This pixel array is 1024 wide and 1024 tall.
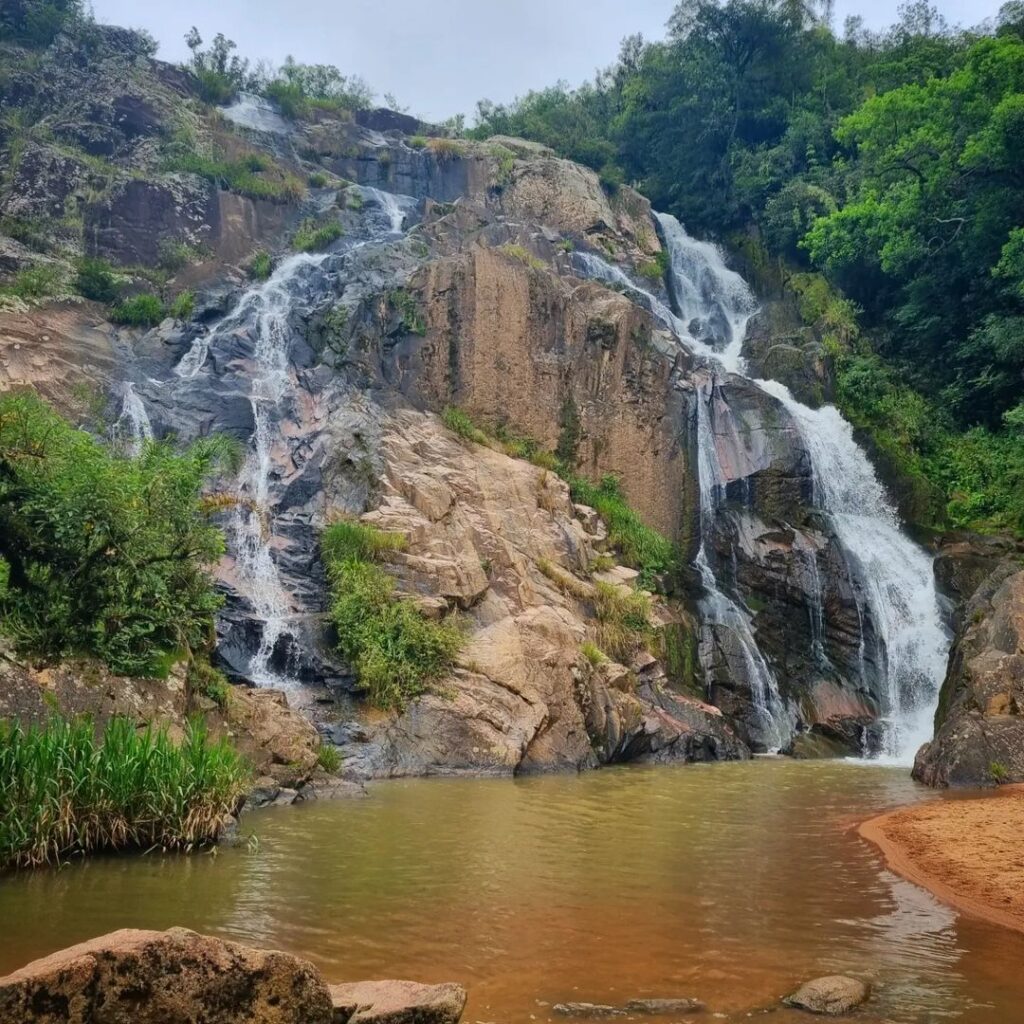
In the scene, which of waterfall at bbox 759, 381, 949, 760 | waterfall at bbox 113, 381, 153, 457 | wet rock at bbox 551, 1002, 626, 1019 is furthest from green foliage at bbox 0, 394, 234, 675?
waterfall at bbox 759, 381, 949, 760

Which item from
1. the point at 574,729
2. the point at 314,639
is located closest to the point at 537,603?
the point at 574,729

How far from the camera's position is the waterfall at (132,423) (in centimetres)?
2494

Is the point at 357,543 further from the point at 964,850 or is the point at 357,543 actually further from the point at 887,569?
the point at 887,569

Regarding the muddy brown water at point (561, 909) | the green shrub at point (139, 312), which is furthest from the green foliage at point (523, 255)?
the muddy brown water at point (561, 909)

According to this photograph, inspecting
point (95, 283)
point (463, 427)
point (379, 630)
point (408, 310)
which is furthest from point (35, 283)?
point (379, 630)

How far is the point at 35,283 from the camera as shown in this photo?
29.6m

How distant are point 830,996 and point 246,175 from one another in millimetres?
41508

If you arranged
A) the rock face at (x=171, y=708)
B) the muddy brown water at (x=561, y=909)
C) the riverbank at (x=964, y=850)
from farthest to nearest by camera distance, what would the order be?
the rock face at (x=171, y=708)
the riverbank at (x=964, y=850)
the muddy brown water at (x=561, y=909)

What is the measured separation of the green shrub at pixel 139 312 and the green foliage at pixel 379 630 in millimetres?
14845

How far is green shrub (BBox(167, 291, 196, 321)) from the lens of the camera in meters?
31.5

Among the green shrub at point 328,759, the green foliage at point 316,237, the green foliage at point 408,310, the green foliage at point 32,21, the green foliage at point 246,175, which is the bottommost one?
the green shrub at point 328,759

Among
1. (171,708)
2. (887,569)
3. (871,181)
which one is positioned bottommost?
(171,708)

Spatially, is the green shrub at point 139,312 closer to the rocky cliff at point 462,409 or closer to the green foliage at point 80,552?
the rocky cliff at point 462,409

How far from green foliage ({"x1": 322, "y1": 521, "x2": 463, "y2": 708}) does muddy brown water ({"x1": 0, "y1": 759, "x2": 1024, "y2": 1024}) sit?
5956 mm
